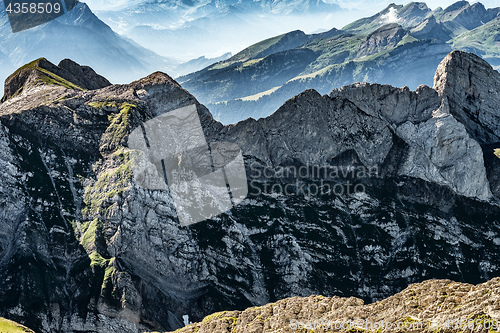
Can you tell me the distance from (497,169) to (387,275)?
6075 cm

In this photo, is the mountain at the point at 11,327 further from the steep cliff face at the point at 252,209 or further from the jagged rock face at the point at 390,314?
the jagged rock face at the point at 390,314

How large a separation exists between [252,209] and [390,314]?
262 ft

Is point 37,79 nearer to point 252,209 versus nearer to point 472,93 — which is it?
point 252,209

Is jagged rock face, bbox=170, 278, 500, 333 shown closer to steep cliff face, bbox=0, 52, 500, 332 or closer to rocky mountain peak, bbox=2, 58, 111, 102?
steep cliff face, bbox=0, 52, 500, 332

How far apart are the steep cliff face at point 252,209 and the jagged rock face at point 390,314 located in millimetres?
38295

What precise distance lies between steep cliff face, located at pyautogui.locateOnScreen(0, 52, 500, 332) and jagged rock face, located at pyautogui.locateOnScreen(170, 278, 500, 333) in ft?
126

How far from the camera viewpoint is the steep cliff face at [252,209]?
407ft

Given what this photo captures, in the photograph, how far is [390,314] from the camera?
74875 mm

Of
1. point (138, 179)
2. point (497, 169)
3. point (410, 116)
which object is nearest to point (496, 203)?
point (497, 169)

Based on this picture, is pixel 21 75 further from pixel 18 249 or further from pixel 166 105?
pixel 18 249

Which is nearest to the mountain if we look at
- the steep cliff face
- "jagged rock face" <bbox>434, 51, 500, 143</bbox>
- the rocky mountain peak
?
the steep cliff face

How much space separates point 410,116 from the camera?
531 ft

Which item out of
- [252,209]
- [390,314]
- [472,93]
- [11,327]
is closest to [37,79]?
[252,209]

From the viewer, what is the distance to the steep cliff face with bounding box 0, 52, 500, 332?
124 m
